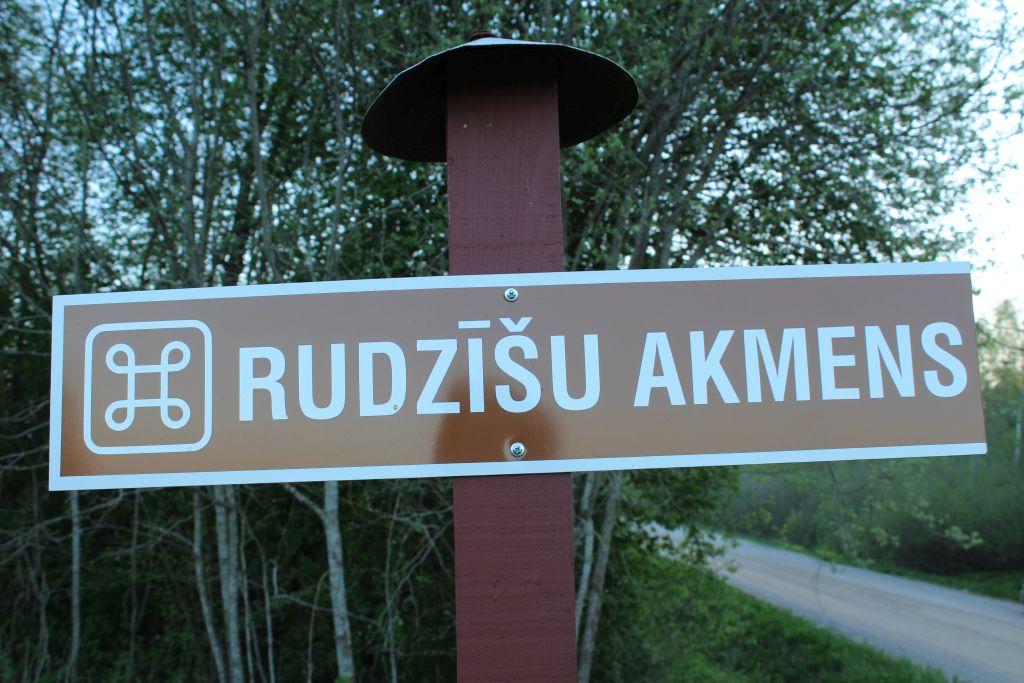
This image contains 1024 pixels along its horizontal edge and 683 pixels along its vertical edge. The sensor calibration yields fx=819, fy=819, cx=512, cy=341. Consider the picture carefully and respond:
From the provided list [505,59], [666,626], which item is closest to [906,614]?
[666,626]

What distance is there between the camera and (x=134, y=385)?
1.36m

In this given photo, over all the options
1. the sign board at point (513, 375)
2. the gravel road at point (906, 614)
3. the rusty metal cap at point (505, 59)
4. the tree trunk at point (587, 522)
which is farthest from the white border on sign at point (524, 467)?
the gravel road at point (906, 614)

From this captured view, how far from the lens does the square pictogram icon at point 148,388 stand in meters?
1.34

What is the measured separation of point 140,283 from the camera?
17.0ft

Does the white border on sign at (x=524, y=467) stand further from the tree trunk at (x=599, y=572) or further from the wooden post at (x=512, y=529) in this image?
the tree trunk at (x=599, y=572)

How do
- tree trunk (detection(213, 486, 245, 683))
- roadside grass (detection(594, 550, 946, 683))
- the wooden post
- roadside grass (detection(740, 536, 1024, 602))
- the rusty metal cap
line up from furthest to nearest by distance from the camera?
roadside grass (detection(740, 536, 1024, 602)) < roadside grass (detection(594, 550, 946, 683)) < tree trunk (detection(213, 486, 245, 683)) < the rusty metal cap < the wooden post

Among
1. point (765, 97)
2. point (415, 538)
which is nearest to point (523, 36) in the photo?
point (765, 97)

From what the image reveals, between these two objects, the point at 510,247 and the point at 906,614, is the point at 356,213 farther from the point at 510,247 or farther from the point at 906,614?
the point at 906,614

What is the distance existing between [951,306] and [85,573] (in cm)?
710

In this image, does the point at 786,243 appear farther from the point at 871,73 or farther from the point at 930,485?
the point at 930,485

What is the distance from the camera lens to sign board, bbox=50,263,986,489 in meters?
1.32

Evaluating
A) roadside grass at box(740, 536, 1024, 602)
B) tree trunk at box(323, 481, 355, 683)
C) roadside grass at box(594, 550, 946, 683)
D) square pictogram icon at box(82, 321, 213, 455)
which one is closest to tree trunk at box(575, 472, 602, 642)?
roadside grass at box(594, 550, 946, 683)

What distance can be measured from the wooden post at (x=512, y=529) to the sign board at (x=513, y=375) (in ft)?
0.13

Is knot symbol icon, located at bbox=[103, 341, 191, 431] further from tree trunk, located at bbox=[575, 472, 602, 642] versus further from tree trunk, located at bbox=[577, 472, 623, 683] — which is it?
tree trunk, located at bbox=[577, 472, 623, 683]
